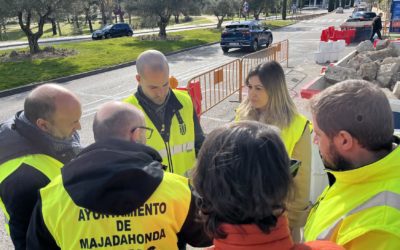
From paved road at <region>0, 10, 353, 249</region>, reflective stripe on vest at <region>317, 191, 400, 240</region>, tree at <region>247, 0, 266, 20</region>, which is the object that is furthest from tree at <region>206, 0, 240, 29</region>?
reflective stripe on vest at <region>317, 191, 400, 240</region>

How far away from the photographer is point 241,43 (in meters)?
20.0

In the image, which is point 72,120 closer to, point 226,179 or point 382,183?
point 226,179

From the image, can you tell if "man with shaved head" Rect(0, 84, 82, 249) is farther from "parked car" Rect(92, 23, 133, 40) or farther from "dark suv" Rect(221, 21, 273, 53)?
"parked car" Rect(92, 23, 133, 40)

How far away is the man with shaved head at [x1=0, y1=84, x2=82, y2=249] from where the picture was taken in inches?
82.1

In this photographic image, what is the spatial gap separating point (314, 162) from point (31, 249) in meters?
3.27

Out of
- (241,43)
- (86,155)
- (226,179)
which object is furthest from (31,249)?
(241,43)

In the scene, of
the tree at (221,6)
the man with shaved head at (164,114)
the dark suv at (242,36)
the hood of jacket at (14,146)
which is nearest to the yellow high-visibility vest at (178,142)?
the man with shaved head at (164,114)

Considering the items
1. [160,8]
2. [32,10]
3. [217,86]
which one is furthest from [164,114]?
[160,8]

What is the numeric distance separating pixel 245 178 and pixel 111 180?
628 millimetres

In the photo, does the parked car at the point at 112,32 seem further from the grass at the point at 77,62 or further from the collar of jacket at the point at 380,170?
the collar of jacket at the point at 380,170

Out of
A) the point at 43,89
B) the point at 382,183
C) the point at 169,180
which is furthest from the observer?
the point at 43,89

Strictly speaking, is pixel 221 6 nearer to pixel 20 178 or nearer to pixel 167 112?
pixel 167 112

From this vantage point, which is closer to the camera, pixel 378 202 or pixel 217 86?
pixel 378 202

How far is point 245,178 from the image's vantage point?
4.21ft
